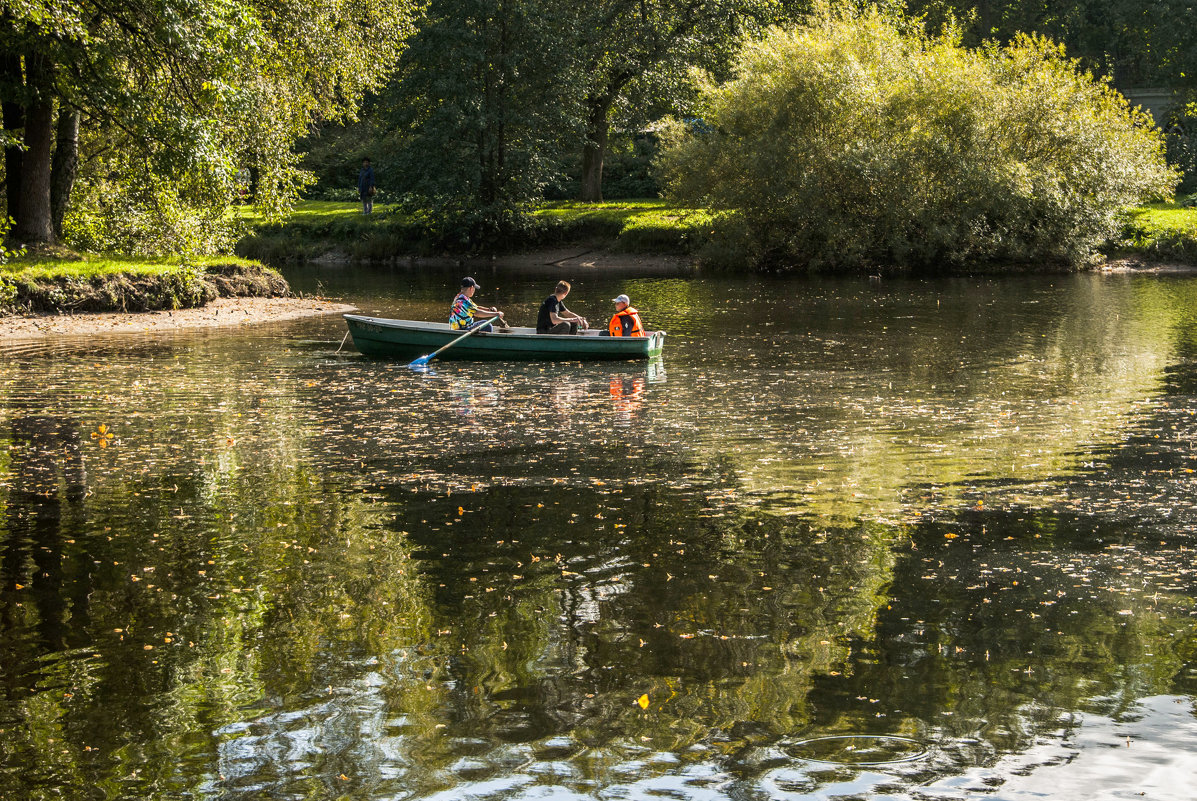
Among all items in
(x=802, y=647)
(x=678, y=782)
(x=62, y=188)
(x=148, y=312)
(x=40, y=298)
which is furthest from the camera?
(x=62, y=188)

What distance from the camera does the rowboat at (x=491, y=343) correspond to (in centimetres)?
2220

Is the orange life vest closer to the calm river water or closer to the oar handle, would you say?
the oar handle

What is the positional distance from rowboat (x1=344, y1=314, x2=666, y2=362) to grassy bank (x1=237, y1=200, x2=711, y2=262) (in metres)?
25.1

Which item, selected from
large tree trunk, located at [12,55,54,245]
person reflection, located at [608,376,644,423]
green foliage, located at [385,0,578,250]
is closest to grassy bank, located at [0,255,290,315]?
large tree trunk, located at [12,55,54,245]

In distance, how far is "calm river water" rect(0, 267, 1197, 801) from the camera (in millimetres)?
6637

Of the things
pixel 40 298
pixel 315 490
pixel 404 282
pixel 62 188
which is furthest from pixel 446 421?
pixel 404 282

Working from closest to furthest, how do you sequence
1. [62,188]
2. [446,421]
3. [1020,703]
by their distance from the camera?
1. [1020,703]
2. [446,421]
3. [62,188]

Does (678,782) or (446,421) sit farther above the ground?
(446,421)

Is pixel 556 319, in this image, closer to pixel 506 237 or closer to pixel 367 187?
pixel 506 237

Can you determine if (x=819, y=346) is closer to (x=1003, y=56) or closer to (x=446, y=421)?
(x=446, y=421)

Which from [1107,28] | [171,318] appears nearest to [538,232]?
[171,318]

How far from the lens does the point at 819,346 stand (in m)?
24.2

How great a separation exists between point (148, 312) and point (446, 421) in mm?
14817

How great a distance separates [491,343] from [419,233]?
29.9 meters
